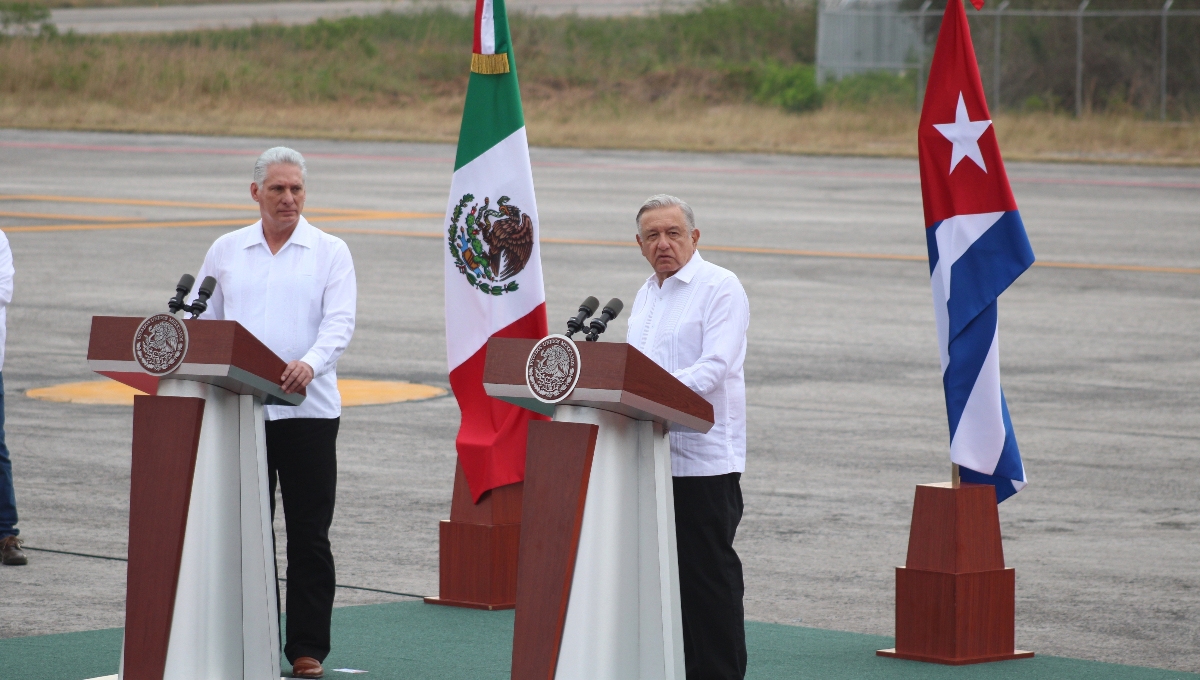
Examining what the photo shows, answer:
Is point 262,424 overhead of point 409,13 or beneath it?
beneath

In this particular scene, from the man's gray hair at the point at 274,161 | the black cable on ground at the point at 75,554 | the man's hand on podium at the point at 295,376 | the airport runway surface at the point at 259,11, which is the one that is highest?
the airport runway surface at the point at 259,11

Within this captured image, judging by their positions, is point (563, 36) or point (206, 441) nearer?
point (206, 441)

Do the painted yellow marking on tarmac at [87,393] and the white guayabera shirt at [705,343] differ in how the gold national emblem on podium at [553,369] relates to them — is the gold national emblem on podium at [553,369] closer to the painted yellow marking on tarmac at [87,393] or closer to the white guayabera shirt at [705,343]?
the white guayabera shirt at [705,343]

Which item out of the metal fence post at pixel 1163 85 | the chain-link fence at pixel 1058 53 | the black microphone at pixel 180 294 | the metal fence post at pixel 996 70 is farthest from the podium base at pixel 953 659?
the chain-link fence at pixel 1058 53

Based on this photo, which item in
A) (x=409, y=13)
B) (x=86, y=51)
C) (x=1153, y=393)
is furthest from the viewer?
(x=409, y=13)

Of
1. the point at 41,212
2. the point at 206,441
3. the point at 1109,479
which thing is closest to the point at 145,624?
the point at 206,441

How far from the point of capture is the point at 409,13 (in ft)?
227

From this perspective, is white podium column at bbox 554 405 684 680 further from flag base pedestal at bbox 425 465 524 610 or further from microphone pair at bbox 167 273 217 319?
flag base pedestal at bbox 425 465 524 610

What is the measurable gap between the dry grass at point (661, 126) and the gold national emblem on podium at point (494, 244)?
3294cm

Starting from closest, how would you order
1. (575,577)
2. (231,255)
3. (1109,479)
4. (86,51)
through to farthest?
(575,577)
(231,255)
(1109,479)
(86,51)

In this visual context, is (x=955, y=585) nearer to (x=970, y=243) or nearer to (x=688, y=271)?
(x=970, y=243)

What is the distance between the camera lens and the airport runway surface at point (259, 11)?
72.5 metres

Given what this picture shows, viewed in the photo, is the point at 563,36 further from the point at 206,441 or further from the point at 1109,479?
the point at 206,441

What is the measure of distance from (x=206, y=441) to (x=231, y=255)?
42.6 inches
